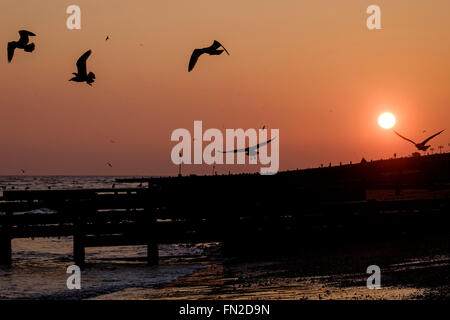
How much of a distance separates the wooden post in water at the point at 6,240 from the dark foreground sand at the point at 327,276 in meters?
5.60

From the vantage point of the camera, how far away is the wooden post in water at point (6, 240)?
806 inches

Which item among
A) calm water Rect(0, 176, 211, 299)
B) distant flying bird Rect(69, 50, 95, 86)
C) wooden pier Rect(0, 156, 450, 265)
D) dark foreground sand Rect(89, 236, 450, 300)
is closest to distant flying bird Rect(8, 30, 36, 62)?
distant flying bird Rect(69, 50, 95, 86)

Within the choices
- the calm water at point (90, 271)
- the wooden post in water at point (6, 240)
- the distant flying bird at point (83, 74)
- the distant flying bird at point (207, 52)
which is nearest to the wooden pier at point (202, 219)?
the wooden post in water at point (6, 240)

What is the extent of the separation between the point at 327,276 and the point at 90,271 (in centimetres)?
790

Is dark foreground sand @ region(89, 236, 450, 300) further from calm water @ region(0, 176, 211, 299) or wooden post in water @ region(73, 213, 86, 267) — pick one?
wooden post in water @ region(73, 213, 86, 267)

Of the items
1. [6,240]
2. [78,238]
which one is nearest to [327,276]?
[78,238]

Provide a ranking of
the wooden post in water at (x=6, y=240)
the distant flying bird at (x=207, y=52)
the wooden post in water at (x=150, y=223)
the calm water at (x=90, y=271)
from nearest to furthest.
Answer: the calm water at (x=90, y=271) < the distant flying bird at (x=207, y=52) < the wooden post in water at (x=6, y=240) < the wooden post in water at (x=150, y=223)

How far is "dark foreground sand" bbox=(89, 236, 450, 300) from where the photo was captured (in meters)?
12.7

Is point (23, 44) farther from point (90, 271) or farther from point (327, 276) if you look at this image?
point (327, 276)

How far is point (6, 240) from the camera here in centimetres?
2102

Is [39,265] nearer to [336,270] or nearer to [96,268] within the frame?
[96,268]

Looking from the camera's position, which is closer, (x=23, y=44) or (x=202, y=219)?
(x=23, y=44)

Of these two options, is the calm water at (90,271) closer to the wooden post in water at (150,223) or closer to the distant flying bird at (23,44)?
the wooden post in water at (150,223)
